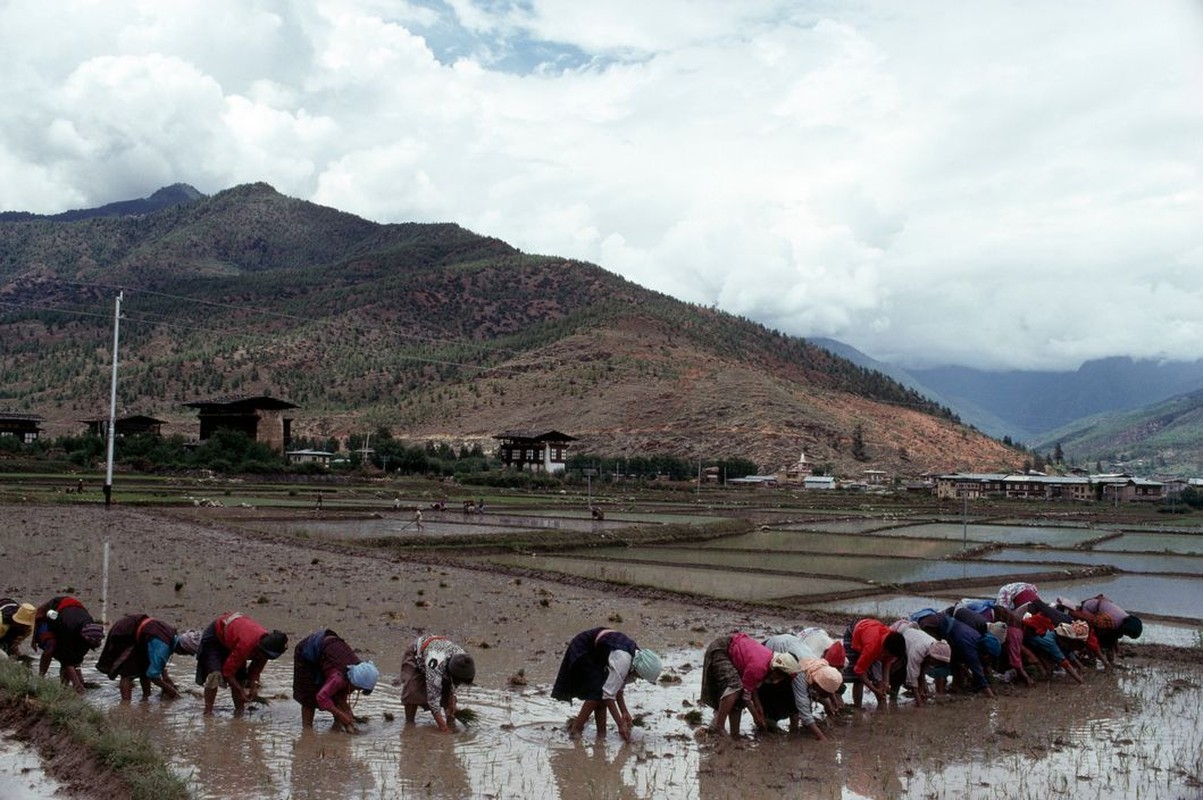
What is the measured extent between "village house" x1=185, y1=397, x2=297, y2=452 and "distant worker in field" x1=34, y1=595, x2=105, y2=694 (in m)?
Result: 67.7

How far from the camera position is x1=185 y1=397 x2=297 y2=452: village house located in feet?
259

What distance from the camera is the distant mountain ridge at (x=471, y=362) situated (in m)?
103

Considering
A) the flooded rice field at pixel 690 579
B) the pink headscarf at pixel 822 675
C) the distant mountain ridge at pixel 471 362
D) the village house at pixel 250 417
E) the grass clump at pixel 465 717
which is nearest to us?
the pink headscarf at pixel 822 675

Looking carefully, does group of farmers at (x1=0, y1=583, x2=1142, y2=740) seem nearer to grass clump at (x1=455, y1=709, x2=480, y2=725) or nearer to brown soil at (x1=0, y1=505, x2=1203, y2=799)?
grass clump at (x1=455, y1=709, x2=480, y2=725)

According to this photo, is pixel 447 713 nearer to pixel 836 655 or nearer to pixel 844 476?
pixel 836 655

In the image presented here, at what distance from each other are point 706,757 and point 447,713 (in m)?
2.85

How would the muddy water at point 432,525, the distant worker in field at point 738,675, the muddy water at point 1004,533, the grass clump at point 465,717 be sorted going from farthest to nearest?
the muddy water at point 1004,533
the muddy water at point 432,525
the grass clump at point 465,717
the distant worker in field at point 738,675

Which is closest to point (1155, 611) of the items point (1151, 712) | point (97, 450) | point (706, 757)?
point (1151, 712)

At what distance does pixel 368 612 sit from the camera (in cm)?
1786

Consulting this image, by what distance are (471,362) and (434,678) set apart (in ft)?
373

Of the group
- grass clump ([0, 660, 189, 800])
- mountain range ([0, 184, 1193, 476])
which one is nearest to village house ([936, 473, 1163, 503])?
mountain range ([0, 184, 1193, 476])

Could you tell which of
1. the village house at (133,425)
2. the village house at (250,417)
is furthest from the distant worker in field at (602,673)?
the village house at (133,425)

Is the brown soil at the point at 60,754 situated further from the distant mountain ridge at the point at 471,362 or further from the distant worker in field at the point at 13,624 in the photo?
the distant mountain ridge at the point at 471,362

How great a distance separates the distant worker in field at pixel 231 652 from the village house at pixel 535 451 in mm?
72240
